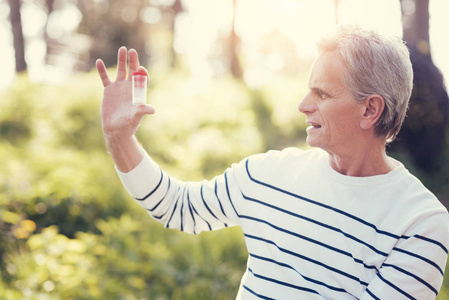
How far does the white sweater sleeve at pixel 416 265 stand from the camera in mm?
1453

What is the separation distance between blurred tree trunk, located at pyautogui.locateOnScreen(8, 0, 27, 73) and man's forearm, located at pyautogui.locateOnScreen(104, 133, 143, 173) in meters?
11.6

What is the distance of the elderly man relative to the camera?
1.50 metres

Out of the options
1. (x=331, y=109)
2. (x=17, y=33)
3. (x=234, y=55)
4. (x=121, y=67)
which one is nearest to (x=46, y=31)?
(x=17, y=33)

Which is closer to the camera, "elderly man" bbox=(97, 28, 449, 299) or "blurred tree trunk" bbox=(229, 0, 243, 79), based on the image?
"elderly man" bbox=(97, 28, 449, 299)

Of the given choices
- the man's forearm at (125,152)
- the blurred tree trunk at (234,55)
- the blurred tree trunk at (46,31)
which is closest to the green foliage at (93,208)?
the man's forearm at (125,152)

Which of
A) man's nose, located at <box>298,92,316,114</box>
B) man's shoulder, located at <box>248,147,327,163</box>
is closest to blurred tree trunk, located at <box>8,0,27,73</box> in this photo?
man's shoulder, located at <box>248,147,327,163</box>

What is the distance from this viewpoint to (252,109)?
406 inches

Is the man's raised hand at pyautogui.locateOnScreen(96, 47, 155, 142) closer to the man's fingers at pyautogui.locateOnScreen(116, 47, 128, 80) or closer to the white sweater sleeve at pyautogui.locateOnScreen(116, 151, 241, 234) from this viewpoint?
the man's fingers at pyautogui.locateOnScreen(116, 47, 128, 80)

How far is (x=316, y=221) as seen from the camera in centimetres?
163

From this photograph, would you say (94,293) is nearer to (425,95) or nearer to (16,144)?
(16,144)

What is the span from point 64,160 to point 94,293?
280 cm

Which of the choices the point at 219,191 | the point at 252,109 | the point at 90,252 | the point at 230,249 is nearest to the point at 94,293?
the point at 90,252

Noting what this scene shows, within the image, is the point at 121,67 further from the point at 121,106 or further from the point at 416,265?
the point at 416,265

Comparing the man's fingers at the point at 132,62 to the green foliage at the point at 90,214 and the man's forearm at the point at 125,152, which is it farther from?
the green foliage at the point at 90,214
